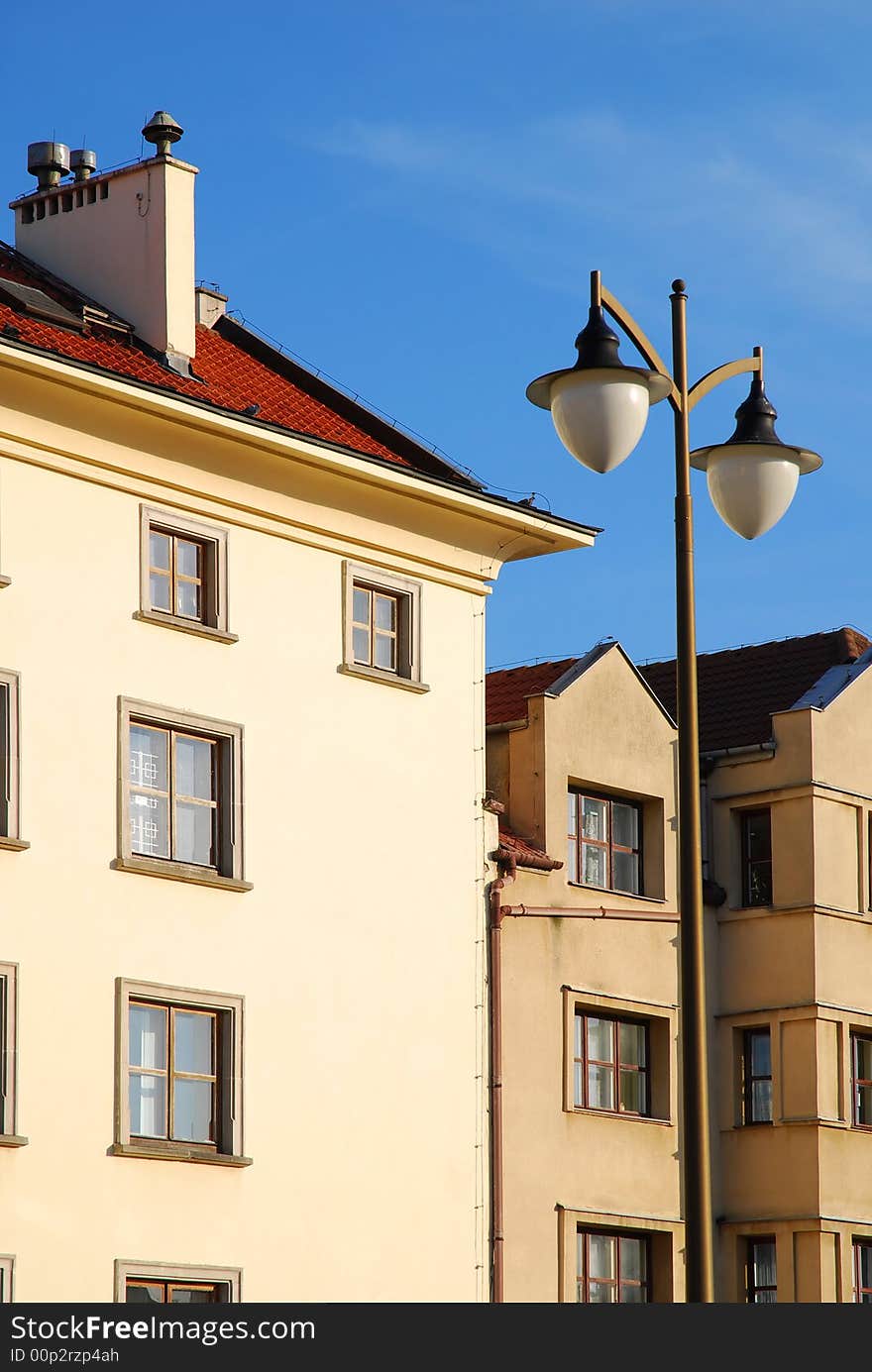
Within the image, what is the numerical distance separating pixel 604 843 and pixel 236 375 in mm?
8162

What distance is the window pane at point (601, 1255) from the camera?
32.9 meters

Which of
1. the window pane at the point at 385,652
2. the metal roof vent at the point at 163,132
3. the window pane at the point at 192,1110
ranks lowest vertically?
the window pane at the point at 192,1110

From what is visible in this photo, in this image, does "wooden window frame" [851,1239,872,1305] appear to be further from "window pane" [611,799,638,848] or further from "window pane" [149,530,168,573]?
"window pane" [149,530,168,573]

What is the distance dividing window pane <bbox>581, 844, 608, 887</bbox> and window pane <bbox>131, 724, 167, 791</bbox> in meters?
7.64

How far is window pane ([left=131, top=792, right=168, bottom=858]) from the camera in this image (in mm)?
28359

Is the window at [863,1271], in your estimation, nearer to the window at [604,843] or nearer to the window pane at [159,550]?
the window at [604,843]

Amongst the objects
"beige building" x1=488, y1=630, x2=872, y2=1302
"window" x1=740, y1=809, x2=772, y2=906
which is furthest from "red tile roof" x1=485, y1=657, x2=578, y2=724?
"window" x1=740, y1=809, x2=772, y2=906

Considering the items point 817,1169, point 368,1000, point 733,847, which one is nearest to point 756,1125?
point 817,1169

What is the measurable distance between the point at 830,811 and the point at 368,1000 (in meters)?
8.99

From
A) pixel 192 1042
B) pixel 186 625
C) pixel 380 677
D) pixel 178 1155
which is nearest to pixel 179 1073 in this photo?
pixel 192 1042

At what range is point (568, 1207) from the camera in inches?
1272

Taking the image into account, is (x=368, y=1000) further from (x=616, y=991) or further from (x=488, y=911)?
(x=616, y=991)

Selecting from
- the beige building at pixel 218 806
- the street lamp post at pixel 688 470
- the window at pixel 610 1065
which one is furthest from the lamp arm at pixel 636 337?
the window at pixel 610 1065

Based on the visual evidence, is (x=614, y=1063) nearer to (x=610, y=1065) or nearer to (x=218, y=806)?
(x=610, y=1065)
